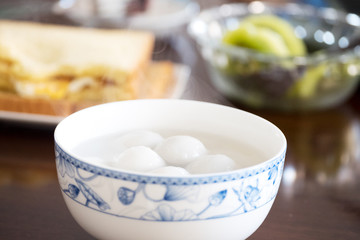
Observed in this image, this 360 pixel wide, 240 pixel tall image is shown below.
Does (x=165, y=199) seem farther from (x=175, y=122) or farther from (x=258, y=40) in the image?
(x=258, y=40)

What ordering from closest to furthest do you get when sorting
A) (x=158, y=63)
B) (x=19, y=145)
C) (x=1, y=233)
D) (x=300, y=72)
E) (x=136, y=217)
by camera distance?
(x=136, y=217) < (x=1, y=233) < (x=19, y=145) < (x=300, y=72) < (x=158, y=63)

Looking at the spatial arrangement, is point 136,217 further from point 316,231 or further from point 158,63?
point 158,63

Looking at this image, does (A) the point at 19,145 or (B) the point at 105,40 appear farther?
(B) the point at 105,40

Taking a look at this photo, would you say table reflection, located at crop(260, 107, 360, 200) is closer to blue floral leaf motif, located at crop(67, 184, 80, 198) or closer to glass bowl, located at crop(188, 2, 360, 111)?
glass bowl, located at crop(188, 2, 360, 111)

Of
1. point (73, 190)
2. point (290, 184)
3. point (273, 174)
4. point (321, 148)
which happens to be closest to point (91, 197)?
point (73, 190)

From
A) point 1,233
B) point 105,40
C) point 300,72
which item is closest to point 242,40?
point 300,72
